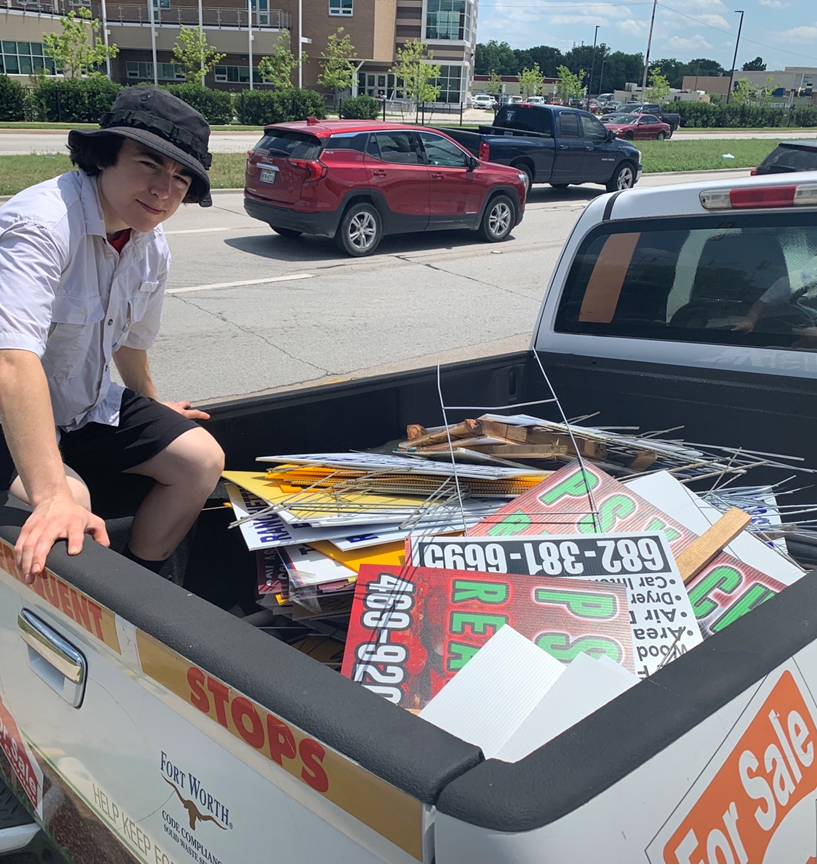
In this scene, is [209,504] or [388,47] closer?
[209,504]

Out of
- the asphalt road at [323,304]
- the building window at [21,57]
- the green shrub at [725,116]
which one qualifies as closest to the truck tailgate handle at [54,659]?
the asphalt road at [323,304]

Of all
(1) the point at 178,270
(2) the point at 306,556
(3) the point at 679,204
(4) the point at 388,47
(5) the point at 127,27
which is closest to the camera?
(2) the point at 306,556

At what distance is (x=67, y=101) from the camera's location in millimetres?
33625

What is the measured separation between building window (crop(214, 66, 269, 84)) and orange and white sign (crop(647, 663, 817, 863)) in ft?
215

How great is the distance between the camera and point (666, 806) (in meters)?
1.08

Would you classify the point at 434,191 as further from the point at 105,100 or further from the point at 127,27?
the point at 127,27

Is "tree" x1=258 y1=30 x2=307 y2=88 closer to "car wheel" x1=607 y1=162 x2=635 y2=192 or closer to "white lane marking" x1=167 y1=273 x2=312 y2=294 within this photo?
"car wheel" x1=607 y1=162 x2=635 y2=192

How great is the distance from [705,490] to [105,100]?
3650 centimetres

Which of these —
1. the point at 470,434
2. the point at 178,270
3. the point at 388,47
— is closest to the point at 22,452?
the point at 470,434

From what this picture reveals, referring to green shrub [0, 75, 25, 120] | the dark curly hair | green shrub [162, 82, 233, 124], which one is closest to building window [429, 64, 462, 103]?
green shrub [162, 82, 233, 124]

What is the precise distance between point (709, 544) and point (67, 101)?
3709 centimetres

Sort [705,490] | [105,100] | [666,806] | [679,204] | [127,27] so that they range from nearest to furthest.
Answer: [666,806], [705,490], [679,204], [105,100], [127,27]

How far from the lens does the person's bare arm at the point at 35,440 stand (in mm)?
1806

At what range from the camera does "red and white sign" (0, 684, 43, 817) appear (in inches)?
74.2
